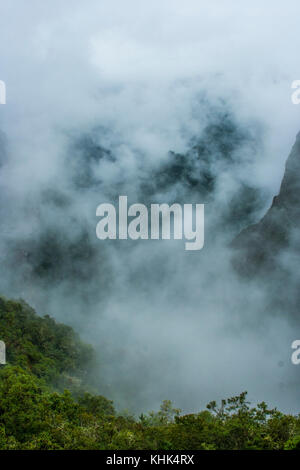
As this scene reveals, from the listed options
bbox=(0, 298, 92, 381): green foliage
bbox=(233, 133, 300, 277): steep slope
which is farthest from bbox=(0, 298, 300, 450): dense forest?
bbox=(233, 133, 300, 277): steep slope

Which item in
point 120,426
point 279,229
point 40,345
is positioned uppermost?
point 279,229

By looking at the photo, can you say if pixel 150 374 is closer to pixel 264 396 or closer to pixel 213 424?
pixel 264 396

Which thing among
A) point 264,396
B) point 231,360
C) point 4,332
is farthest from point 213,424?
point 231,360

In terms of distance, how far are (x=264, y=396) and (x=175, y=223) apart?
10770 cm

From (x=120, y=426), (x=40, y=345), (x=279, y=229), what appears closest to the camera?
(x=120, y=426)

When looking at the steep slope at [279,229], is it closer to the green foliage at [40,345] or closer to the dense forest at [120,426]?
the green foliage at [40,345]

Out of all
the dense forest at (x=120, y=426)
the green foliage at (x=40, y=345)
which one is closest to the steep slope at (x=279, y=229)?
the green foliage at (x=40, y=345)

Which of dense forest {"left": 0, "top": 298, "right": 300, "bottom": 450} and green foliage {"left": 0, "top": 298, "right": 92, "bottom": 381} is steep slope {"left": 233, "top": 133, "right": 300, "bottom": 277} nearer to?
green foliage {"left": 0, "top": 298, "right": 92, "bottom": 381}

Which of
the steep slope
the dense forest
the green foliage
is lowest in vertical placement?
the dense forest

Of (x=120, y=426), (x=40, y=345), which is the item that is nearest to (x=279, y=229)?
(x=40, y=345)

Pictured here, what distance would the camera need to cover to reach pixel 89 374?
6869cm

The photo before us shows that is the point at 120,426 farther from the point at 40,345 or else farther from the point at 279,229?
the point at 279,229

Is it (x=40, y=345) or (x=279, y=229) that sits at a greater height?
(x=279, y=229)

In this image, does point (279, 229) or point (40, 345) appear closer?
point (40, 345)
